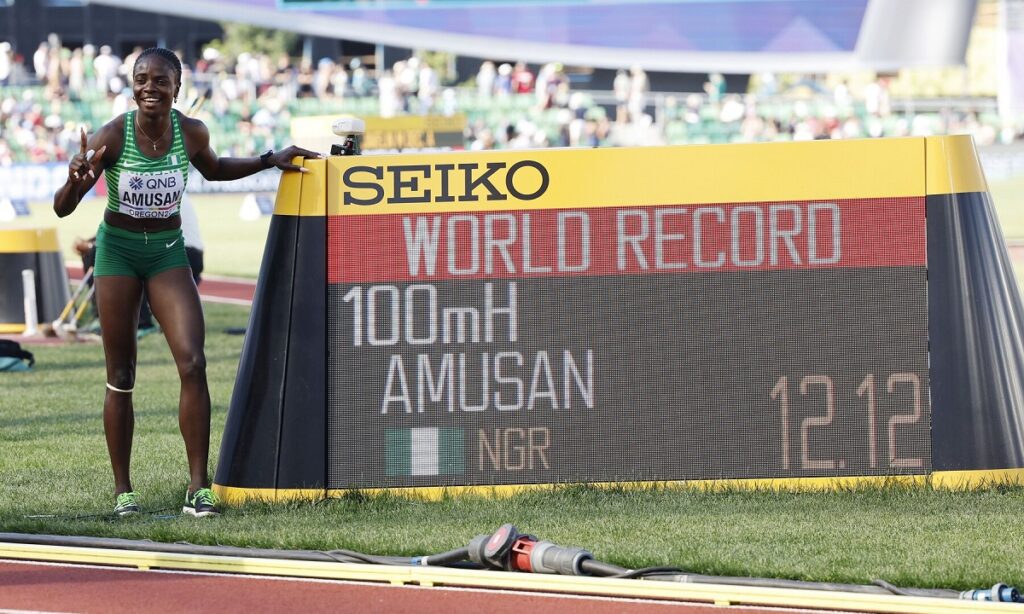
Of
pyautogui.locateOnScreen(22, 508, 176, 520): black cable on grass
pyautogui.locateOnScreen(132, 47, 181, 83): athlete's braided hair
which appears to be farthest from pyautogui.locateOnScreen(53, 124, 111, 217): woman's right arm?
pyautogui.locateOnScreen(22, 508, 176, 520): black cable on grass

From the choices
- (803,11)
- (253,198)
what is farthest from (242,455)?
(803,11)

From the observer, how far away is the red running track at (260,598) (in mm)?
5383

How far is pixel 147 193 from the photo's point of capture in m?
6.91

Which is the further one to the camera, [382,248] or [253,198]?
[253,198]

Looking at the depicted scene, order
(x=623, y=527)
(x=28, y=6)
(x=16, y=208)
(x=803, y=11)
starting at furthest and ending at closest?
(x=28, y=6)
(x=803, y=11)
(x=16, y=208)
(x=623, y=527)

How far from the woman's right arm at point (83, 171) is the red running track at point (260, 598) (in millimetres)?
1555

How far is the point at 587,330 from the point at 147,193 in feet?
6.34

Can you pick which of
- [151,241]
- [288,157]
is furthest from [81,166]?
[288,157]

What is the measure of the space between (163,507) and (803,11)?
141 ft

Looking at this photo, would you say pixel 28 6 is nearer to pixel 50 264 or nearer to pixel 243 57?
pixel 243 57

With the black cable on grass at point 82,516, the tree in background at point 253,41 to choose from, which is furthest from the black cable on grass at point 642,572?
the tree in background at point 253,41

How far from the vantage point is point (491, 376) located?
7.11 metres

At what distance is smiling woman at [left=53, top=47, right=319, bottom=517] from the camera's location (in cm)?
686

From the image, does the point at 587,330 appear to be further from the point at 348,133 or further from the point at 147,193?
the point at 147,193
